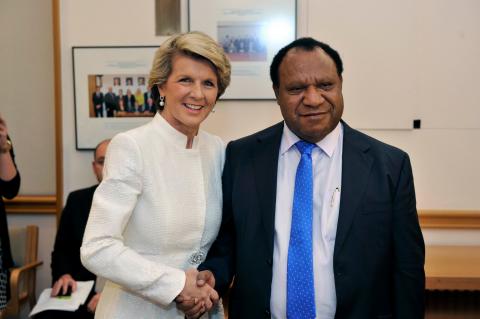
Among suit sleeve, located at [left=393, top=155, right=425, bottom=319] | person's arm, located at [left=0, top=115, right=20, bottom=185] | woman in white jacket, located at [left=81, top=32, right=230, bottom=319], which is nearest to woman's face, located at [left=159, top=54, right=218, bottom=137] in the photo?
woman in white jacket, located at [left=81, top=32, right=230, bottom=319]

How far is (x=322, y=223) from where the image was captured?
166 cm

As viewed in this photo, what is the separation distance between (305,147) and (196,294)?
1.98ft

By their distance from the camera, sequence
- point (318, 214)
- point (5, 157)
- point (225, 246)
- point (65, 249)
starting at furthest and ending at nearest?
point (65, 249) → point (5, 157) → point (225, 246) → point (318, 214)

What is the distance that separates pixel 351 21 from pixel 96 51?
1.59 m

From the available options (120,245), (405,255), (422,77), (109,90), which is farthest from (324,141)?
(109,90)

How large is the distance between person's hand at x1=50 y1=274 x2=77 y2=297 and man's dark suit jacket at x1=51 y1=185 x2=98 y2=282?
0.21 feet

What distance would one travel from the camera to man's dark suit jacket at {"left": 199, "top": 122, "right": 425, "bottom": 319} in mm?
1616

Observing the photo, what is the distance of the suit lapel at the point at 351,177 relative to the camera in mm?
1608

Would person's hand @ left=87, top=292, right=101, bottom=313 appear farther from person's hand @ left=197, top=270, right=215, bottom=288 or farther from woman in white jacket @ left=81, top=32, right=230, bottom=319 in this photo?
person's hand @ left=197, top=270, right=215, bottom=288

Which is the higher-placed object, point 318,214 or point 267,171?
point 267,171

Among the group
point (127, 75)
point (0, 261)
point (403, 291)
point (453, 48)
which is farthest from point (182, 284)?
point (453, 48)

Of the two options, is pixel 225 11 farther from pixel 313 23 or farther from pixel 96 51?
pixel 96 51

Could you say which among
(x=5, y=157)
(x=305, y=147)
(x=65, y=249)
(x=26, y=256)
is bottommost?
(x=26, y=256)

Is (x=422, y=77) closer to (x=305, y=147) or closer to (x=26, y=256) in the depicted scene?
(x=305, y=147)
